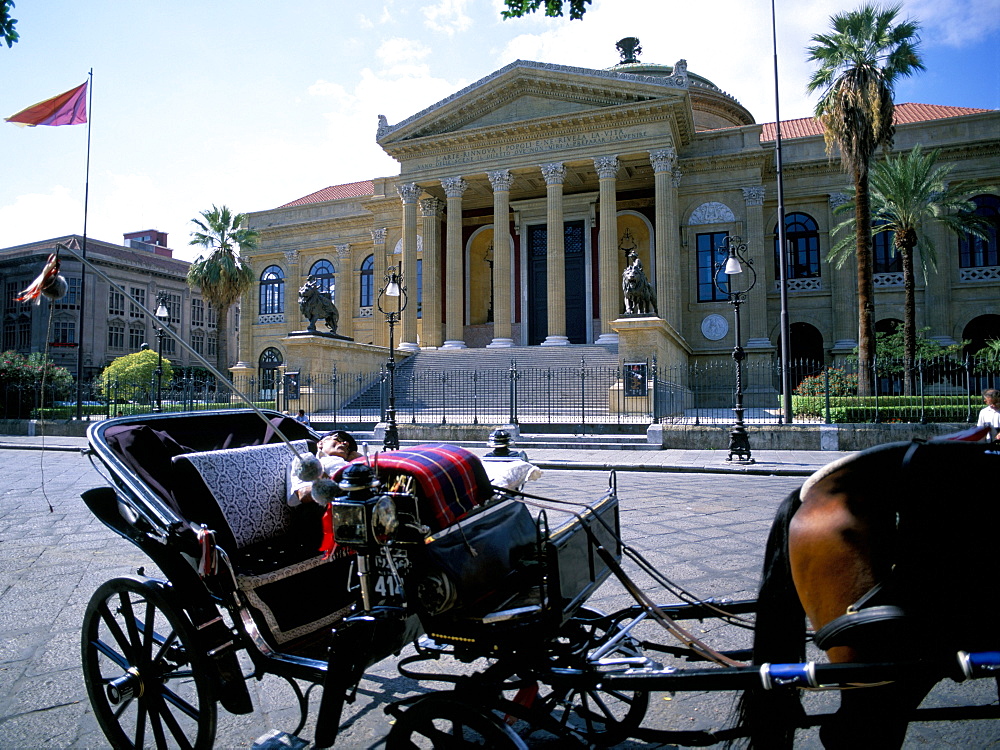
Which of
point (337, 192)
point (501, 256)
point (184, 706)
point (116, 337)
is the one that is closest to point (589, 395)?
point (501, 256)

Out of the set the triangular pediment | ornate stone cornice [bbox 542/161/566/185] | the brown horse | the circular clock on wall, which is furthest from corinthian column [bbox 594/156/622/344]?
the brown horse

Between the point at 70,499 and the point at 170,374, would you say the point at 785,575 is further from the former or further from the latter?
the point at 170,374

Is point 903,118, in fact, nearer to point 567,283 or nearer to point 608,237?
point 608,237

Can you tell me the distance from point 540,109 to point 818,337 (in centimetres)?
1625

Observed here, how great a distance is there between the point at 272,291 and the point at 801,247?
29.9 m

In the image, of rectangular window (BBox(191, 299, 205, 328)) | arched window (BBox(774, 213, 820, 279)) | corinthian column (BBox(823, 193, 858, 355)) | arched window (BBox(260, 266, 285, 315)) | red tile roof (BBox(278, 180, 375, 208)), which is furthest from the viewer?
rectangular window (BBox(191, 299, 205, 328))

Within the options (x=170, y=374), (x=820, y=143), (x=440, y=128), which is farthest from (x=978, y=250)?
(x=170, y=374)

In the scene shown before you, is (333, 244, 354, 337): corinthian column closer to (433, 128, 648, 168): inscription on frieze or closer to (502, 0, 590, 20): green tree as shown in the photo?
(433, 128, 648, 168): inscription on frieze

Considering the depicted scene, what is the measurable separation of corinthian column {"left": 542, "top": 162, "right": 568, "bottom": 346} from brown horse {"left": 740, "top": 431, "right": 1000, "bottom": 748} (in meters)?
25.4

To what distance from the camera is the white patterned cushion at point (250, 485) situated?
342cm

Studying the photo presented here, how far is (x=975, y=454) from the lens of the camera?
2070mm

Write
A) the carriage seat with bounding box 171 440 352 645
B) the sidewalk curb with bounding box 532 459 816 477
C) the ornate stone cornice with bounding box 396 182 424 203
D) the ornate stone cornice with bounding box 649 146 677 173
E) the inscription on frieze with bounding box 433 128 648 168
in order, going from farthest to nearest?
the ornate stone cornice with bounding box 396 182 424 203, the inscription on frieze with bounding box 433 128 648 168, the ornate stone cornice with bounding box 649 146 677 173, the sidewalk curb with bounding box 532 459 816 477, the carriage seat with bounding box 171 440 352 645

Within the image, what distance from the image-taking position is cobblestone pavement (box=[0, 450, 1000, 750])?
3096 mm

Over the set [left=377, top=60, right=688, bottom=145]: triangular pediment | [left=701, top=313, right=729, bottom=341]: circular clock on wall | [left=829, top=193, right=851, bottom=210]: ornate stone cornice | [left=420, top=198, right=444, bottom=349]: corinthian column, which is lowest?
[left=701, top=313, right=729, bottom=341]: circular clock on wall
